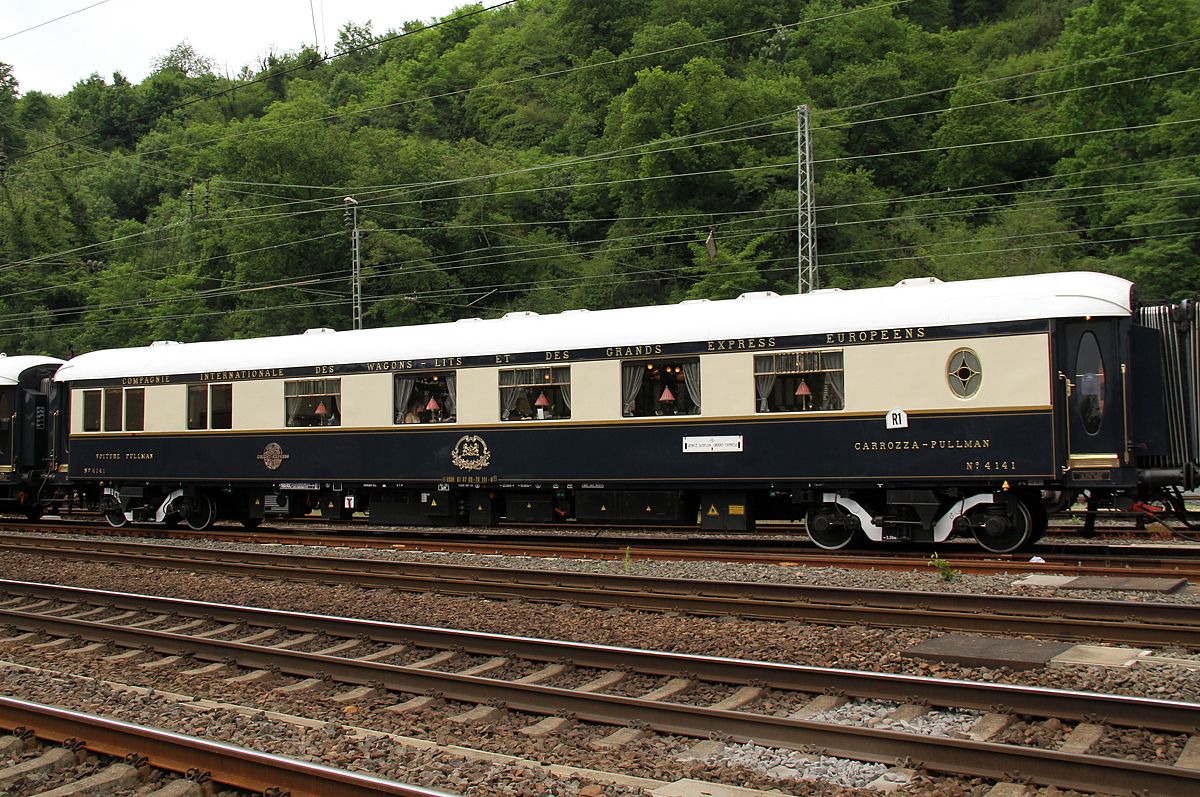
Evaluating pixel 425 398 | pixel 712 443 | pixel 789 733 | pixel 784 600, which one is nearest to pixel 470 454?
pixel 425 398

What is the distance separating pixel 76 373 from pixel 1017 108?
160ft

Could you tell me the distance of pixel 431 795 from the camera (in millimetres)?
4676

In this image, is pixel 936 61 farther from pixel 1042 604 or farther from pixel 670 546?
pixel 1042 604

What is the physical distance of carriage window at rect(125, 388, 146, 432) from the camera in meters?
19.0

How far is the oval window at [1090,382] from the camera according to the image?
1169cm

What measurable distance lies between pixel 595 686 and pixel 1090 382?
7864 millimetres

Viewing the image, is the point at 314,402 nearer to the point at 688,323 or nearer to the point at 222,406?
the point at 222,406

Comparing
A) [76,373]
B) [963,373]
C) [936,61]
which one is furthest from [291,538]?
[936,61]

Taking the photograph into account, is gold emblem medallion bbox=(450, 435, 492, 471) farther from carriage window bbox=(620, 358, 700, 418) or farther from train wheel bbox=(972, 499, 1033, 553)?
train wheel bbox=(972, 499, 1033, 553)

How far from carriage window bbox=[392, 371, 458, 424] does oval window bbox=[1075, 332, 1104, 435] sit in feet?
30.0

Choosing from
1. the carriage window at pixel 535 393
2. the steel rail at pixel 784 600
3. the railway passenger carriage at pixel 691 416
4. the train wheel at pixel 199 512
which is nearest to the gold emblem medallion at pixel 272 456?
the railway passenger carriage at pixel 691 416

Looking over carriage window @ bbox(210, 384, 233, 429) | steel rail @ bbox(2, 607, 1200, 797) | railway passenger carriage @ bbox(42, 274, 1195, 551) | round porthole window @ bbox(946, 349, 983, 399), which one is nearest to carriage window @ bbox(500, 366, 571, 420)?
railway passenger carriage @ bbox(42, 274, 1195, 551)

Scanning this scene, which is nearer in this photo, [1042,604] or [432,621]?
[1042,604]

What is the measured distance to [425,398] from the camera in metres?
16.1
